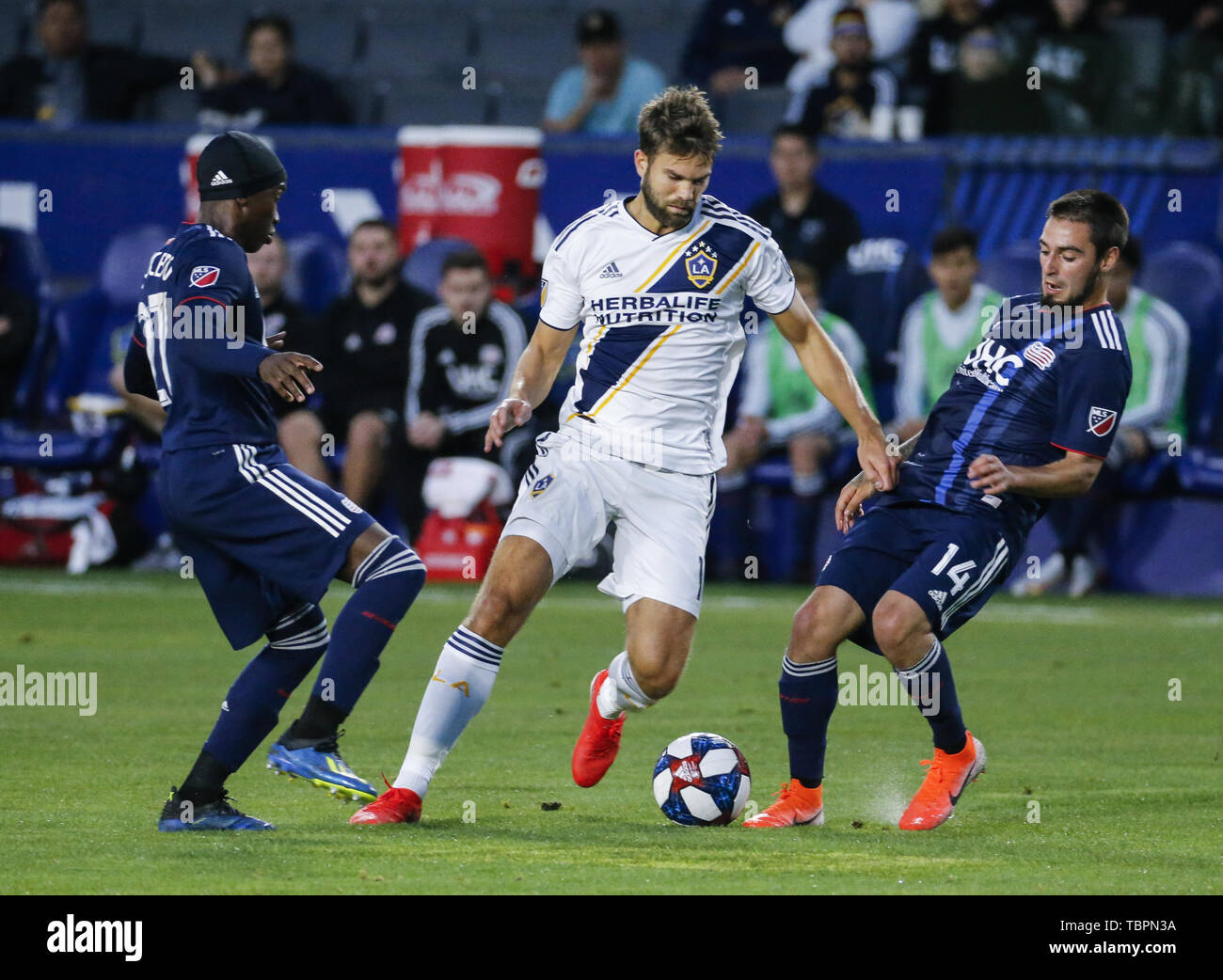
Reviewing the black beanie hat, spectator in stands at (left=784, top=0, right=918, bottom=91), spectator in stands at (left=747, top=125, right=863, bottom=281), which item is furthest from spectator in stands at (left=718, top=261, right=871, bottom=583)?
the black beanie hat

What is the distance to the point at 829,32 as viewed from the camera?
53.2 ft

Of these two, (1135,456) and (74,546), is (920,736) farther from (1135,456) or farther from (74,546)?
(74,546)

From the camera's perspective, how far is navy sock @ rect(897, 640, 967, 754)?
6.46m

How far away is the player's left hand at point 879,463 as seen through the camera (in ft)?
21.6

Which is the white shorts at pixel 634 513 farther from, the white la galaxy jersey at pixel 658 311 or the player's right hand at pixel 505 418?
the player's right hand at pixel 505 418

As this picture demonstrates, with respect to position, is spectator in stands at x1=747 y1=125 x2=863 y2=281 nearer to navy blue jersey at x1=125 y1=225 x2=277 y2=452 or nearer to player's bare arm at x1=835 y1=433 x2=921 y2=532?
player's bare arm at x1=835 y1=433 x2=921 y2=532

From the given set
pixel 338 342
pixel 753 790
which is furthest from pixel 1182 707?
pixel 338 342

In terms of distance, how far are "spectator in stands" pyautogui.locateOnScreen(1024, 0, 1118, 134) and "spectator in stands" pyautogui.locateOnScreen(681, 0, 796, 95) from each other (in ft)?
7.87

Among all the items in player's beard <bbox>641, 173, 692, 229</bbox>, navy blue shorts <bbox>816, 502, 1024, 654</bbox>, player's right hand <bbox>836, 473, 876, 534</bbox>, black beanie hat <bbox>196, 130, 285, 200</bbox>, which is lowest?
navy blue shorts <bbox>816, 502, 1024, 654</bbox>

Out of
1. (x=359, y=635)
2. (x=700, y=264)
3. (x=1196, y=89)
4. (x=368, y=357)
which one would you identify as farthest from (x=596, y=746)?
(x=1196, y=89)

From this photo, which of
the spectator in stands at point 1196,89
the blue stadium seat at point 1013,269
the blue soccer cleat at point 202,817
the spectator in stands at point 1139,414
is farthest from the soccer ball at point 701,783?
the spectator in stands at point 1196,89

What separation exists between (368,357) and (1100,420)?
8569mm

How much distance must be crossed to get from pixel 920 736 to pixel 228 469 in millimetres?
3629
